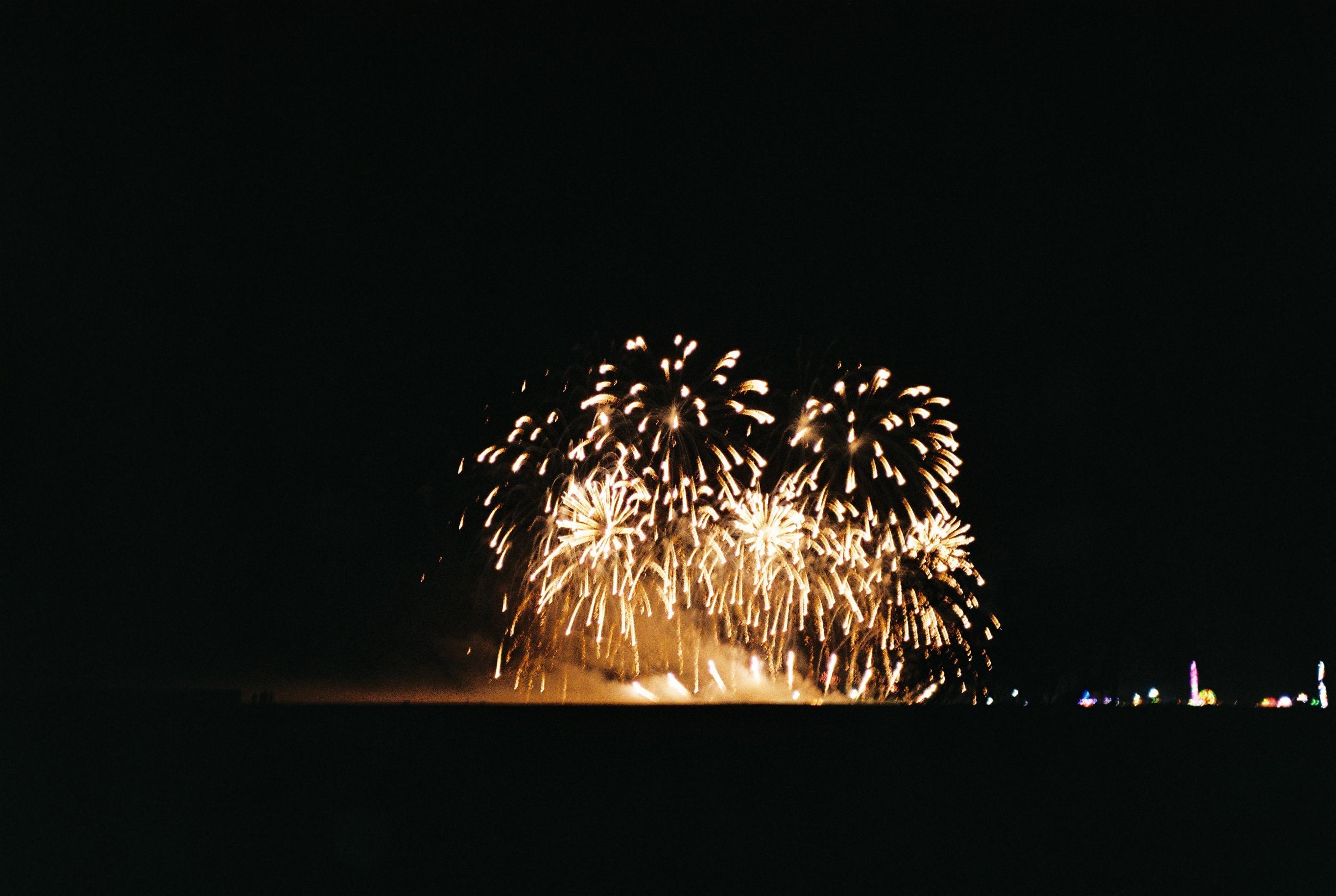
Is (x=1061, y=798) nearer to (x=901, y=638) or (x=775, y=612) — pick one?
(x=901, y=638)

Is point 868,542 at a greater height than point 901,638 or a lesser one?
greater

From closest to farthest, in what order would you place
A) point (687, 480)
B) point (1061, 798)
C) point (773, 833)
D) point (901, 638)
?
point (773, 833) → point (687, 480) → point (1061, 798) → point (901, 638)

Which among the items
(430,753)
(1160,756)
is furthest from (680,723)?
(1160,756)

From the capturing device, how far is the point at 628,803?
31891 millimetres

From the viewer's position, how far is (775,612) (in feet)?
120

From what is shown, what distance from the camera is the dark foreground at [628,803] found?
23422mm

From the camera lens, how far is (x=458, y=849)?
25328 millimetres

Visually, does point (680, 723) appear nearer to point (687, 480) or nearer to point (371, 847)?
point (687, 480)

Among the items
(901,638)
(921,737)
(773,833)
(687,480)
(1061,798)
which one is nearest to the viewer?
(773,833)

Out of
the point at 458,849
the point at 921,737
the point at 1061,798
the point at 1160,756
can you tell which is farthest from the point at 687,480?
the point at 1160,756

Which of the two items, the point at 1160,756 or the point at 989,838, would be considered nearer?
the point at 989,838

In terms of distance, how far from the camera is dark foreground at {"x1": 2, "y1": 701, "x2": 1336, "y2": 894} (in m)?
23.4

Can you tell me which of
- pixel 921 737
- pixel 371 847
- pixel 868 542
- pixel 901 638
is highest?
pixel 868 542

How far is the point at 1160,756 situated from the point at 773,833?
29.2 metres
